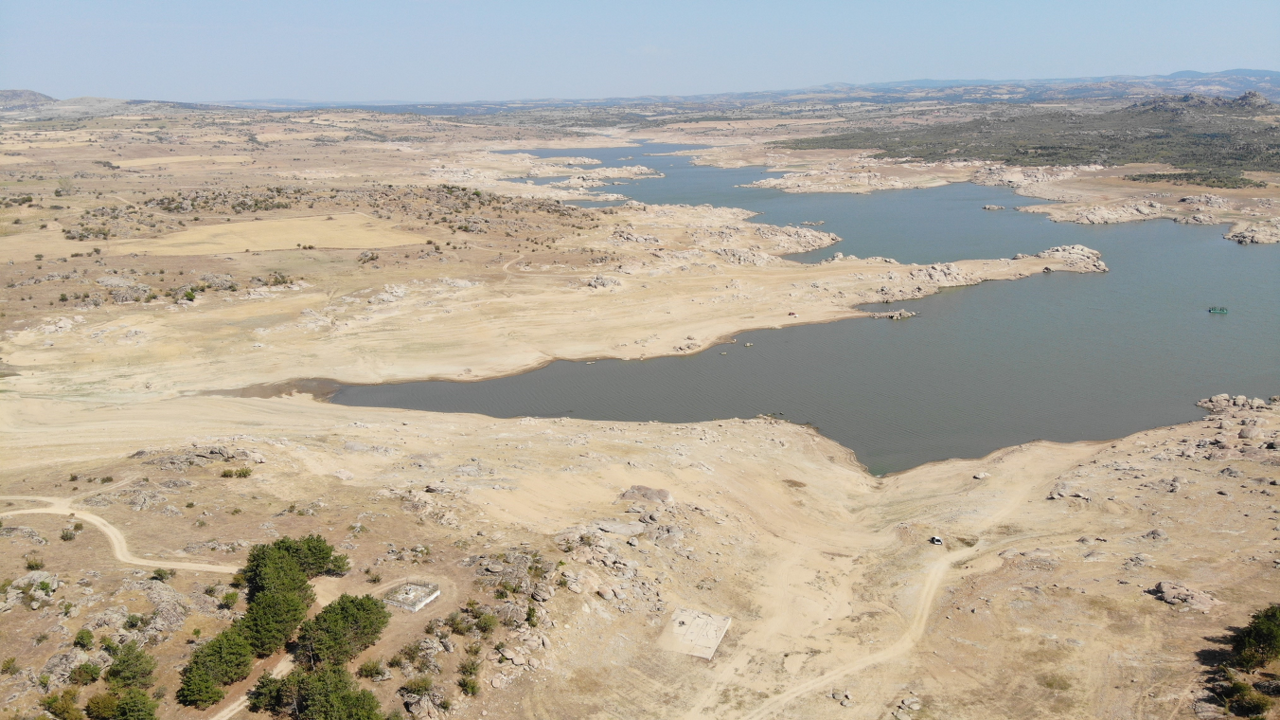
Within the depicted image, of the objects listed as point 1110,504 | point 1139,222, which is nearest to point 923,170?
point 1139,222

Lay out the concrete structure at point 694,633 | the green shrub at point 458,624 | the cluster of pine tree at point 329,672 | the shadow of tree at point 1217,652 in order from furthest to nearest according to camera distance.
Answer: the concrete structure at point 694,633, the green shrub at point 458,624, the shadow of tree at point 1217,652, the cluster of pine tree at point 329,672

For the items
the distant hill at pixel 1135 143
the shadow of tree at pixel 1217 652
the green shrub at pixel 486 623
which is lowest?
the shadow of tree at pixel 1217 652

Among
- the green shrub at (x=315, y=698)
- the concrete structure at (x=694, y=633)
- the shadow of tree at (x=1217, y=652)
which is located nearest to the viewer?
the green shrub at (x=315, y=698)

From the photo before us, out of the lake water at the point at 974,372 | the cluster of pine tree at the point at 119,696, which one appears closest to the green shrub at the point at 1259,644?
the lake water at the point at 974,372

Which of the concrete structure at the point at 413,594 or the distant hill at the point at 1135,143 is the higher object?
the distant hill at the point at 1135,143

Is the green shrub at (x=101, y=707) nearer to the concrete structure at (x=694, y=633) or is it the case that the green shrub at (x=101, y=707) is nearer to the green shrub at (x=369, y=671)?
the green shrub at (x=369, y=671)

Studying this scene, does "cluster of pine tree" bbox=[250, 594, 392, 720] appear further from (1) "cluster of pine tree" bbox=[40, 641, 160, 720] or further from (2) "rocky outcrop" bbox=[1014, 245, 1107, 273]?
(2) "rocky outcrop" bbox=[1014, 245, 1107, 273]

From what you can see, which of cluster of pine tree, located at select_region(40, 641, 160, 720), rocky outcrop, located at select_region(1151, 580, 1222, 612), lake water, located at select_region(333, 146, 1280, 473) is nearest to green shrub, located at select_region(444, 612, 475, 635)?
cluster of pine tree, located at select_region(40, 641, 160, 720)
